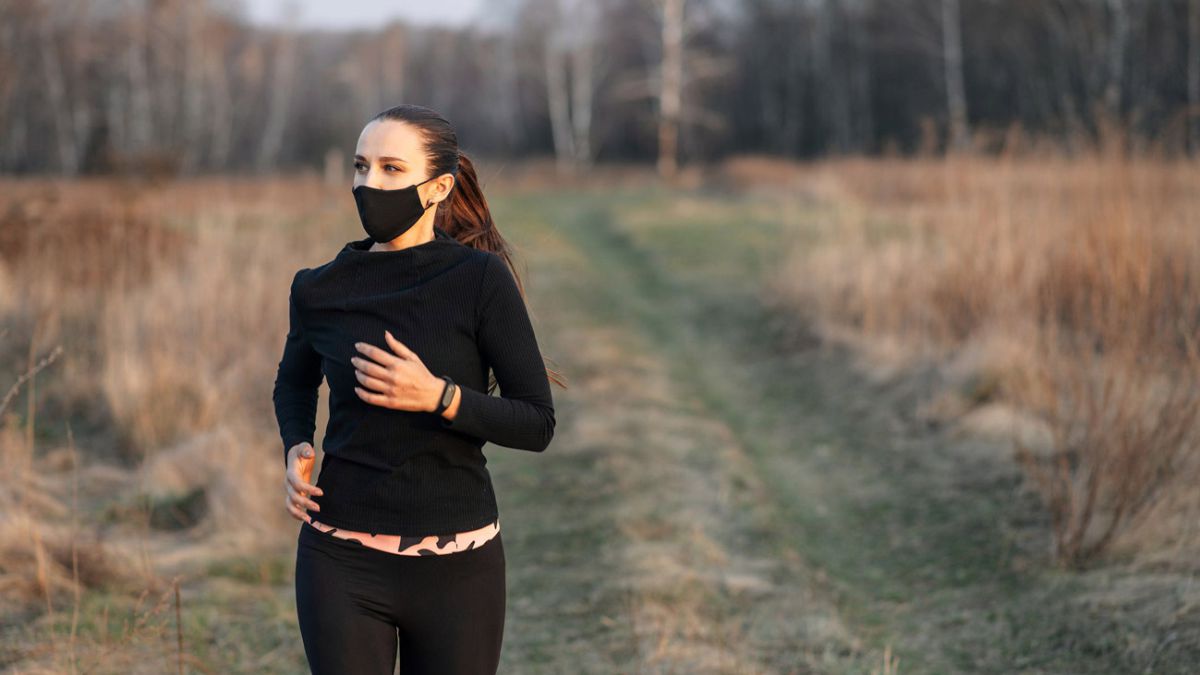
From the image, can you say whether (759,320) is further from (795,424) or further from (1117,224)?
(1117,224)

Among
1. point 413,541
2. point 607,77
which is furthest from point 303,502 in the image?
point 607,77

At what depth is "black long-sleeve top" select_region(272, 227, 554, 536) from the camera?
2.05 metres

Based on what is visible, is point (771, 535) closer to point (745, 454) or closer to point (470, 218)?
point (745, 454)

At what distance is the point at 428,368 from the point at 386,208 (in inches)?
13.7

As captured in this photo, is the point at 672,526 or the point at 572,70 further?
the point at 572,70

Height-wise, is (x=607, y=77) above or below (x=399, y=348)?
above

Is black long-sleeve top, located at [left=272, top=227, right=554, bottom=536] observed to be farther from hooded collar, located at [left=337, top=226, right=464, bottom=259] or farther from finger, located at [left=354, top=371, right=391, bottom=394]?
finger, located at [left=354, top=371, right=391, bottom=394]

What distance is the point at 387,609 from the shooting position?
80.2 inches

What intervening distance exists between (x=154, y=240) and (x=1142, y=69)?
2239cm

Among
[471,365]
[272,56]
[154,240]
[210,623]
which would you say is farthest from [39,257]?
[272,56]

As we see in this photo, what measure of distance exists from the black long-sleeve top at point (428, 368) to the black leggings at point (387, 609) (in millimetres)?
64

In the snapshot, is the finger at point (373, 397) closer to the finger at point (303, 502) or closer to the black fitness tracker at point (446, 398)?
the black fitness tracker at point (446, 398)

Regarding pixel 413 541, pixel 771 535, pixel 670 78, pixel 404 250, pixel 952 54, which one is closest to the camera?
pixel 413 541

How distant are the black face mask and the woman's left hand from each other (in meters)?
0.31
